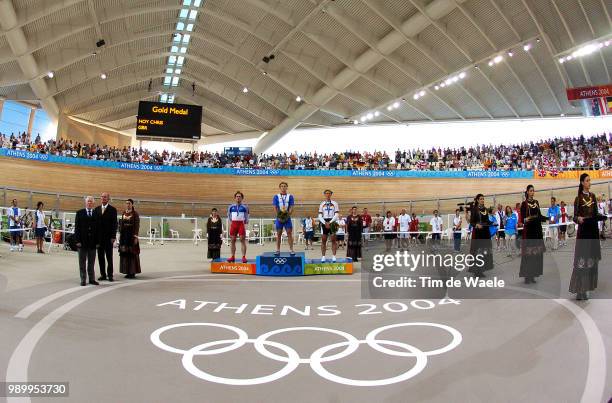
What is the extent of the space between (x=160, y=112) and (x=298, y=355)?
30.5 m

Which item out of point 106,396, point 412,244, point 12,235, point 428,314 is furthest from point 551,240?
point 12,235

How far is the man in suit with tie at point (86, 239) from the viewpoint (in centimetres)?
811

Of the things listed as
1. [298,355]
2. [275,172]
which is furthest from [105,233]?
[275,172]

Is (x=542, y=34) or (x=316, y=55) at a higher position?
(x=316, y=55)

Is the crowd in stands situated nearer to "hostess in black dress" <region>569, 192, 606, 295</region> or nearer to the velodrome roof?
the velodrome roof

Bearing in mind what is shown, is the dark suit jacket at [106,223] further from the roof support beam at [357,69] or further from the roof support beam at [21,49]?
the roof support beam at [357,69]

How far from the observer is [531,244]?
7.71 meters

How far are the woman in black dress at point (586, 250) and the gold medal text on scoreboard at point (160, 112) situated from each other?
2962cm

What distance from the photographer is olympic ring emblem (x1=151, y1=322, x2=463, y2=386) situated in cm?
372

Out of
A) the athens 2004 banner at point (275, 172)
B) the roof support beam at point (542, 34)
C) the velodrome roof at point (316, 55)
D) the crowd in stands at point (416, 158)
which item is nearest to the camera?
the roof support beam at point (542, 34)

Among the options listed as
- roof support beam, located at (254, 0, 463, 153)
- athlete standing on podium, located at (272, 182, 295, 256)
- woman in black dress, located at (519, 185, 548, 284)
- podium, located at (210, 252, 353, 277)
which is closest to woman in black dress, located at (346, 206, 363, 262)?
podium, located at (210, 252, 353, 277)

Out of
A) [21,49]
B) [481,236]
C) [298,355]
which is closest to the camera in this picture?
[298,355]

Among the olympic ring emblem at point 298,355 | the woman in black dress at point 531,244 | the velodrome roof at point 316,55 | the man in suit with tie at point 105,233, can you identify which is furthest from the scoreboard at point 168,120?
the olympic ring emblem at point 298,355

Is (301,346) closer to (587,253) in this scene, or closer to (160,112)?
(587,253)
